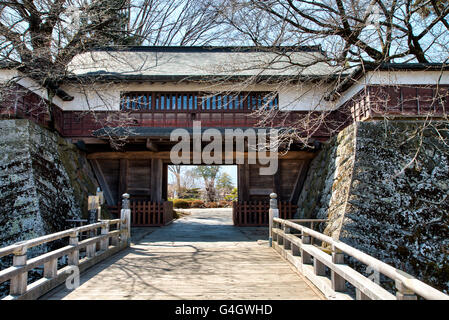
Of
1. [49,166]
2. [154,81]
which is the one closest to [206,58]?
[154,81]

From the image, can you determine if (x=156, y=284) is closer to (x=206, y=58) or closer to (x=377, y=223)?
(x=377, y=223)

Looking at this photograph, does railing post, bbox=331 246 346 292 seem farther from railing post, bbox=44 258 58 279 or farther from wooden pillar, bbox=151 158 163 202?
wooden pillar, bbox=151 158 163 202

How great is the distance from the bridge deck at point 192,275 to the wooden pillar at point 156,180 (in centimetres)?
543

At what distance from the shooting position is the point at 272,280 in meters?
5.47

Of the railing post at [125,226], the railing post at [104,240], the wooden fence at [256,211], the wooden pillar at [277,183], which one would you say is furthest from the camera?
the wooden pillar at [277,183]

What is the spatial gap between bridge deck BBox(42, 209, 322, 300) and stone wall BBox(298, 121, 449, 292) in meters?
2.39

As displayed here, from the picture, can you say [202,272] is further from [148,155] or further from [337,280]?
[148,155]

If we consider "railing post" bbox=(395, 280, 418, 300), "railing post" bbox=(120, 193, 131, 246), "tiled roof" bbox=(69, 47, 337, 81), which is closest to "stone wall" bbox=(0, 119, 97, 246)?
"railing post" bbox=(120, 193, 131, 246)

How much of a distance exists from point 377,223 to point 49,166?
1012 centimetres

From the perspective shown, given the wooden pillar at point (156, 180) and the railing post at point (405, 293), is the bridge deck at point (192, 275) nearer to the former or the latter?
the railing post at point (405, 293)

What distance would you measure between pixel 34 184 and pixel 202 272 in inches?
242

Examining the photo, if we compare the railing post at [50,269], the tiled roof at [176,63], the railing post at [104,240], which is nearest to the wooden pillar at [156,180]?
the tiled roof at [176,63]

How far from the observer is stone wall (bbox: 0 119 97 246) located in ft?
27.6

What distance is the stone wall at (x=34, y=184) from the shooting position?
27.6ft
